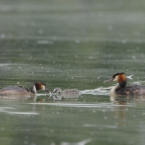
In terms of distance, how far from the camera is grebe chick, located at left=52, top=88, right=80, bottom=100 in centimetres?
1656

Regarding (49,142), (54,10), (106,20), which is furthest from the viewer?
(54,10)

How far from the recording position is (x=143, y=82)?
62.7 ft

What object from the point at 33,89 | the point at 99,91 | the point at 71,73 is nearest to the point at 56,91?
the point at 33,89

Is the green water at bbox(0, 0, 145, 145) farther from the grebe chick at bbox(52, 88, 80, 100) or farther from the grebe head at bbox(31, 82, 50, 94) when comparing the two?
the grebe head at bbox(31, 82, 50, 94)

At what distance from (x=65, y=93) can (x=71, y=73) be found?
4.23 meters

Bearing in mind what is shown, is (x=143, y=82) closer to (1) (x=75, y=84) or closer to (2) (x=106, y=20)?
(1) (x=75, y=84)

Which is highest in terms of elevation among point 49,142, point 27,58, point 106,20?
point 106,20

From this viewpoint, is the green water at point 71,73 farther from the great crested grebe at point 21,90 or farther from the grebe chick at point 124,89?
the great crested grebe at point 21,90

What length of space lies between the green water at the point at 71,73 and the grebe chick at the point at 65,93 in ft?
0.70

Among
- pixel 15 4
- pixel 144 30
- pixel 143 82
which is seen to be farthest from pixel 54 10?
pixel 143 82

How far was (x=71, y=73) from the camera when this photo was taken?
21.0 metres

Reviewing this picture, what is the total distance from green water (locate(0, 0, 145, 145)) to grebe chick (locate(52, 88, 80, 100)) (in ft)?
0.70

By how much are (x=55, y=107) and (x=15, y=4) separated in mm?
52017

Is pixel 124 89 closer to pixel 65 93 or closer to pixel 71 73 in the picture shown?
pixel 65 93
